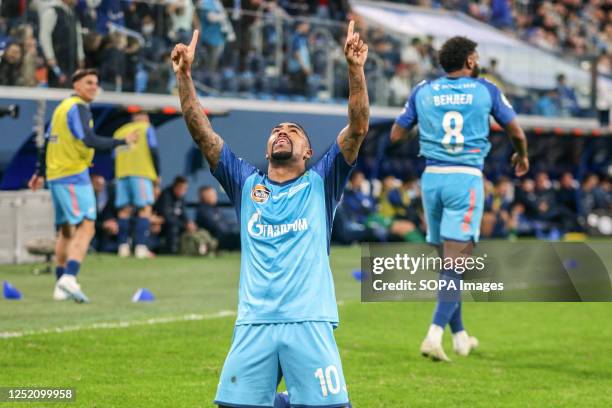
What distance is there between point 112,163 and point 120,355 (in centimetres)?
1106

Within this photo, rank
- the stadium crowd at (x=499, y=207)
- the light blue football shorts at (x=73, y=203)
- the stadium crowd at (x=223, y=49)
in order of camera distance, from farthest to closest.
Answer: the stadium crowd at (x=499, y=207)
the stadium crowd at (x=223, y=49)
the light blue football shorts at (x=73, y=203)

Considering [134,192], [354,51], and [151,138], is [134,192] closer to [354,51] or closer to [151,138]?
[151,138]

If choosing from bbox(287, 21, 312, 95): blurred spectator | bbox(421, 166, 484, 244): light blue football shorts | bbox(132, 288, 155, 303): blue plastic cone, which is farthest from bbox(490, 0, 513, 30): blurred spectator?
bbox(421, 166, 484, 244): light blue football shorts

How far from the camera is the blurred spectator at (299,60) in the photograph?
22.3 m

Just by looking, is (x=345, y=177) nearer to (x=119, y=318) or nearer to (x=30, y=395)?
(x=30, y=395)

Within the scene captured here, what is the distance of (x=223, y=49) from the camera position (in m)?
21.0

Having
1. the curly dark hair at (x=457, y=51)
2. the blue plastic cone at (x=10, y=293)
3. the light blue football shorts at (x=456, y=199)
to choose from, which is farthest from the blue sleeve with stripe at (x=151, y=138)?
the curly dark hair at (x=457, y=51)

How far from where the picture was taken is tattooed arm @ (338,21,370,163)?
5.33 metres

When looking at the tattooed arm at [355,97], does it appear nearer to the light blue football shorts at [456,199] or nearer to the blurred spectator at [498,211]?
the light blue football shorts at [456,199]

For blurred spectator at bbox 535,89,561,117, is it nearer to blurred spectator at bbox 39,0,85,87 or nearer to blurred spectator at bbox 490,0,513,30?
blurred spectator at bbox 490,0,513,30

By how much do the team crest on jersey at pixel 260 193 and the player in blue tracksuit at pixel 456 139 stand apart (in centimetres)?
386

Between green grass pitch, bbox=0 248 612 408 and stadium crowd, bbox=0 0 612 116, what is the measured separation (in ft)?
16.0

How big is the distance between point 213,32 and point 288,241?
52.5 ft

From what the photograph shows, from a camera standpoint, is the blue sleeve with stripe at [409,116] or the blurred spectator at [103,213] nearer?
the blue sleeve with stripe at [409,116]
